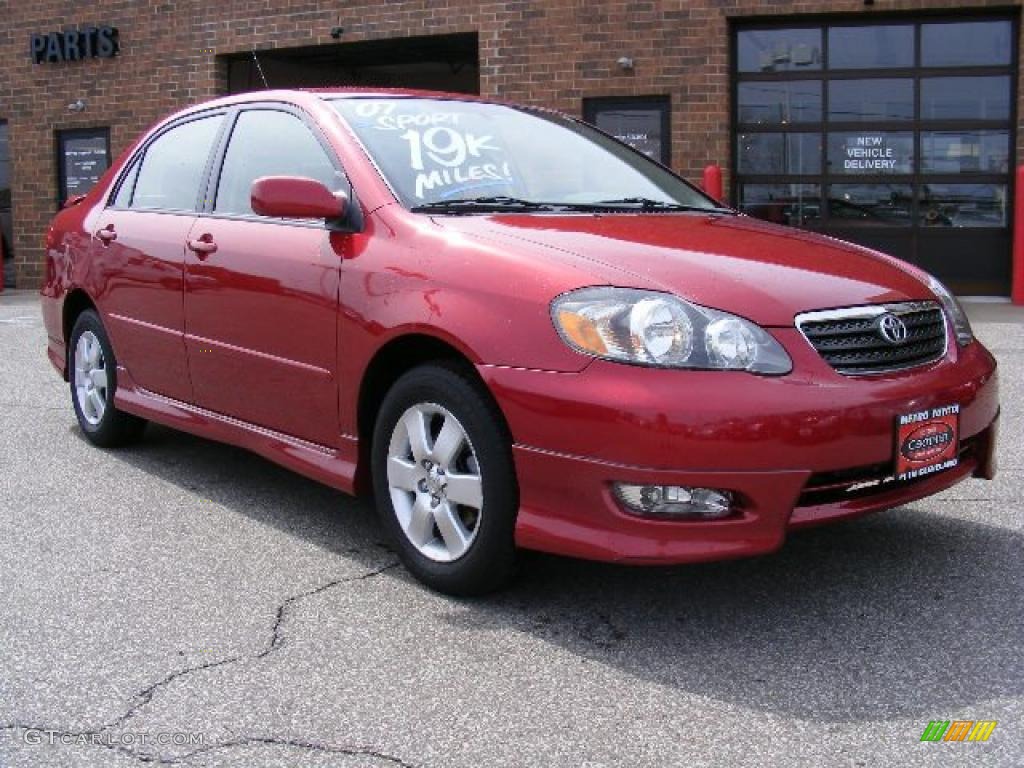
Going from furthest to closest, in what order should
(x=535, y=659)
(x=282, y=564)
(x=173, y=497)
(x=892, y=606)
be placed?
1. (x=173, y=497)
2. (x=282, y=564)
3. (x=892, y=606)
4. (x=535, y=659)

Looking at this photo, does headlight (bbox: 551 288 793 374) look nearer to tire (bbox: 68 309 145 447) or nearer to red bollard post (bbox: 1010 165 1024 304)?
tire (bbox: 68 309 145 447)

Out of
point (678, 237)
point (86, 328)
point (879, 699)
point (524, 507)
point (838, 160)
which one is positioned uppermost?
point (838, 160)

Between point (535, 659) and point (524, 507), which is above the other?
point (524, 507)

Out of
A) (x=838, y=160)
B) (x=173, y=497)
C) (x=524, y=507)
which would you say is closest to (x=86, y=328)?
(x=173, y=497)

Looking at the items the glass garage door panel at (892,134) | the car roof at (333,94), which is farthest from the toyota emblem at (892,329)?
the glass garage door panel at (892,134)

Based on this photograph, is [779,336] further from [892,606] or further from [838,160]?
[838,160]

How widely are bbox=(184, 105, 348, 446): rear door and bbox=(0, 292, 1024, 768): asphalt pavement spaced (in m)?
0.50

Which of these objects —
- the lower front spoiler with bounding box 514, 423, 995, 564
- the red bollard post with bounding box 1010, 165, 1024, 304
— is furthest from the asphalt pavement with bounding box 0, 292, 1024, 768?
the red bollard post with bounding box 1010, 165, 1024, 304

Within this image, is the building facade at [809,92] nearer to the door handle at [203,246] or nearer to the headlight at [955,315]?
the door handle at [203,246]

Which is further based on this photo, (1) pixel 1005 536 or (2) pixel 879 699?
(1) pixel 1005 536

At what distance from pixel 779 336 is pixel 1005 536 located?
5.11 ft

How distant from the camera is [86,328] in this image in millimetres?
5832

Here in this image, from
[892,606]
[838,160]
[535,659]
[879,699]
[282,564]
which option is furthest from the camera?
[838,160]

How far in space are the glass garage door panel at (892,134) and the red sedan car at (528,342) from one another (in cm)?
846
